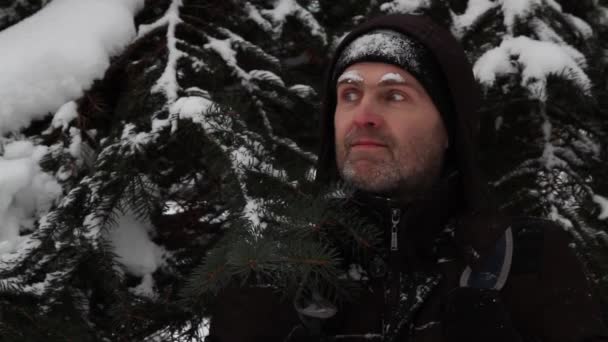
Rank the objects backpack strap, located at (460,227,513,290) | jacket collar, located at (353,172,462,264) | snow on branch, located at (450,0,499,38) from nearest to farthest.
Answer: backpack strap, located at (460,227,513,290) → jacket collar, located at (353,172,462,264) → snow on branch, located at (450,0,499,38)

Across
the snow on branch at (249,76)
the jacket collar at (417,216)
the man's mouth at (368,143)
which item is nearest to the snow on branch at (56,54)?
the snow on branch at (249,76)

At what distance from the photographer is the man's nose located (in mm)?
2062

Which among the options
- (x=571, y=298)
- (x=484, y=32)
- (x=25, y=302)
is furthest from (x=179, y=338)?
(x=484, y=32)

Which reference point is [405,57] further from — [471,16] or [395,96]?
[471,16]

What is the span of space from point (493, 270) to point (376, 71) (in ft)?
2.46

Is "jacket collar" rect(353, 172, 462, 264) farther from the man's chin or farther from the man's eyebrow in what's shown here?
the man's eyebrow

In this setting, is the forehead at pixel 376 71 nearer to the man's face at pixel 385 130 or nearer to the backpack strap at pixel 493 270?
the man's face at pixel 385 130

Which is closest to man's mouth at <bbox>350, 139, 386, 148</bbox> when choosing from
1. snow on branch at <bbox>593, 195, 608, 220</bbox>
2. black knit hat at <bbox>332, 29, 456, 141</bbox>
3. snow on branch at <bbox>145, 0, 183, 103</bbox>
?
black knit hat at <bbox>332, 29, 456, 141</bbox>

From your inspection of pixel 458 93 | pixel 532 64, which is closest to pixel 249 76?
pixel 458 93

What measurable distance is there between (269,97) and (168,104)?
1.26 ft

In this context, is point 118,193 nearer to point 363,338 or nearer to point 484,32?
point 363,338

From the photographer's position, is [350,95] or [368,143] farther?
[350,95]

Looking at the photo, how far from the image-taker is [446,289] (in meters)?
1.87

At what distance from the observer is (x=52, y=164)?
2.10m
